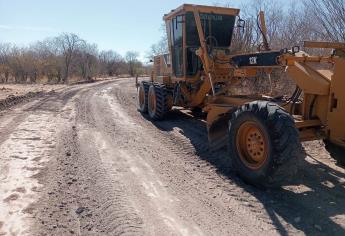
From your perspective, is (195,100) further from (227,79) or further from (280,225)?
(280,225)

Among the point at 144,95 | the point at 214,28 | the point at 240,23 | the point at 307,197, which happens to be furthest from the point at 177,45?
the point at 307,197

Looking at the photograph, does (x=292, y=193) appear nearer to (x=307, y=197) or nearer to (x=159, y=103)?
(x=307, y=197)

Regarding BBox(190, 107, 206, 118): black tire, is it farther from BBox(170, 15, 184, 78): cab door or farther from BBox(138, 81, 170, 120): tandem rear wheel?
BBox(170, 15, 184, 78): cab door

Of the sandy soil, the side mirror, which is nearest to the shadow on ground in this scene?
the side mirror

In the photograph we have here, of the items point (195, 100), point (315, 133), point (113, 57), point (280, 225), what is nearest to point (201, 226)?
point (280, 225)

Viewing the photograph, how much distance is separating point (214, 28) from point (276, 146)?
218 inches

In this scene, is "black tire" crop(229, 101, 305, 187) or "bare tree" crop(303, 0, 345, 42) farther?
"bare tree" crop(303, 0, 345, 42)

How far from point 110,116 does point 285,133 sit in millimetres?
7392

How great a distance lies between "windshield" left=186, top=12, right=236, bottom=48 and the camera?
934cm

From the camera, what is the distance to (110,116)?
11211mm

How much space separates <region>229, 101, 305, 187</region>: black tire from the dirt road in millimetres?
231

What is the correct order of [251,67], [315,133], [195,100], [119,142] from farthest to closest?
[195,100] < [119,142] < [251,67] < [315,133]

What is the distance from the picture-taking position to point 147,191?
4.91m

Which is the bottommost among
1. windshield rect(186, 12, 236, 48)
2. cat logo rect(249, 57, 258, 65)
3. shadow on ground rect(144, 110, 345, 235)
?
shadow on ground rect(144, 110, 345, 235)
